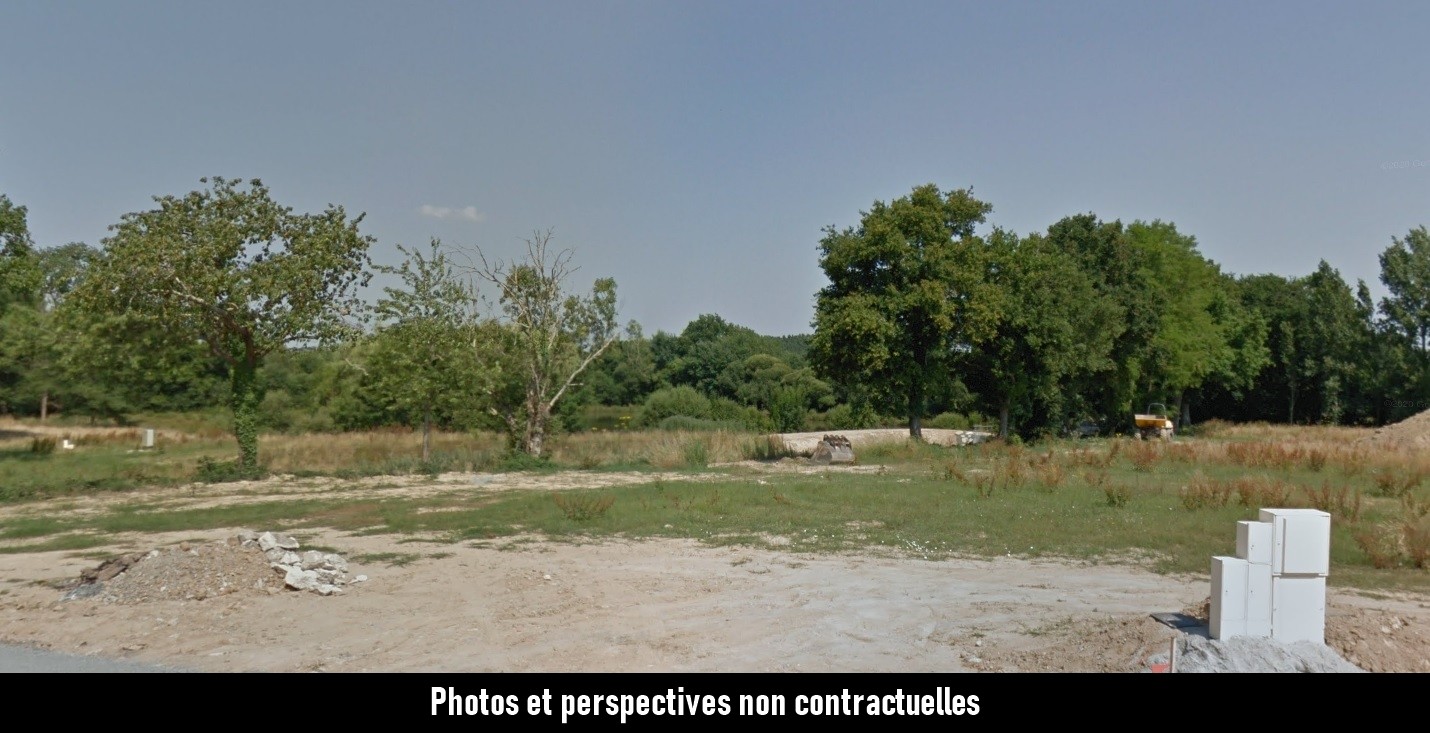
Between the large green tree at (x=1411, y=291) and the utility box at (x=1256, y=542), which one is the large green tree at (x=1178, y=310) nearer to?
the large green tree at (x=1411, y=291)

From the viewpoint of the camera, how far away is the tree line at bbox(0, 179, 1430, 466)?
2547 cm

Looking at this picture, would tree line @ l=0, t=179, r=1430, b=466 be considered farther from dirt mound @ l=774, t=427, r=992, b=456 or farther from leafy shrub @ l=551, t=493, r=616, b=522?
leafy shrub @ l=551, t=493, r=616, b=522

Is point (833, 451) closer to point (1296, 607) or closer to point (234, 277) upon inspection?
point (234, 277)

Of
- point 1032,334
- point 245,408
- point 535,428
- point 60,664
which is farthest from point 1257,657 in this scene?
point 1032,334

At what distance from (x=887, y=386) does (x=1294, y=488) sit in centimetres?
1627

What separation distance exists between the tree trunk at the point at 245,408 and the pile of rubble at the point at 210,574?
15607 millimetres

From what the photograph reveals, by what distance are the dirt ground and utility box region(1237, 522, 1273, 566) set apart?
2.69ft

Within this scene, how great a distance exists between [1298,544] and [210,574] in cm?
1022

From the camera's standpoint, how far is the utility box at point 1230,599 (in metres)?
7.30

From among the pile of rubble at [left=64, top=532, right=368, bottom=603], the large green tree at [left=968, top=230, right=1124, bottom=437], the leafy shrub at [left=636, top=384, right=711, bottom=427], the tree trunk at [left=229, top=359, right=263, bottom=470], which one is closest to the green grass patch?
the pile of rubble at [left=64, top=532, right=368, bottom=603]

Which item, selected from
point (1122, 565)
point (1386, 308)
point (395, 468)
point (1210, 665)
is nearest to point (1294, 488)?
point (1122, 565)

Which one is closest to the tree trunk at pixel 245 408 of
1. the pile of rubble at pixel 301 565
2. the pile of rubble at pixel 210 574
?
the pile of rubble at pixel 301 565

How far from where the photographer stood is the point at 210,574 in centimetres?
1097

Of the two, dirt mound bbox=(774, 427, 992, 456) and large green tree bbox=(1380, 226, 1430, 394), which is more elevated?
large green tree bbox=(1380, 226, 1430, 394)
